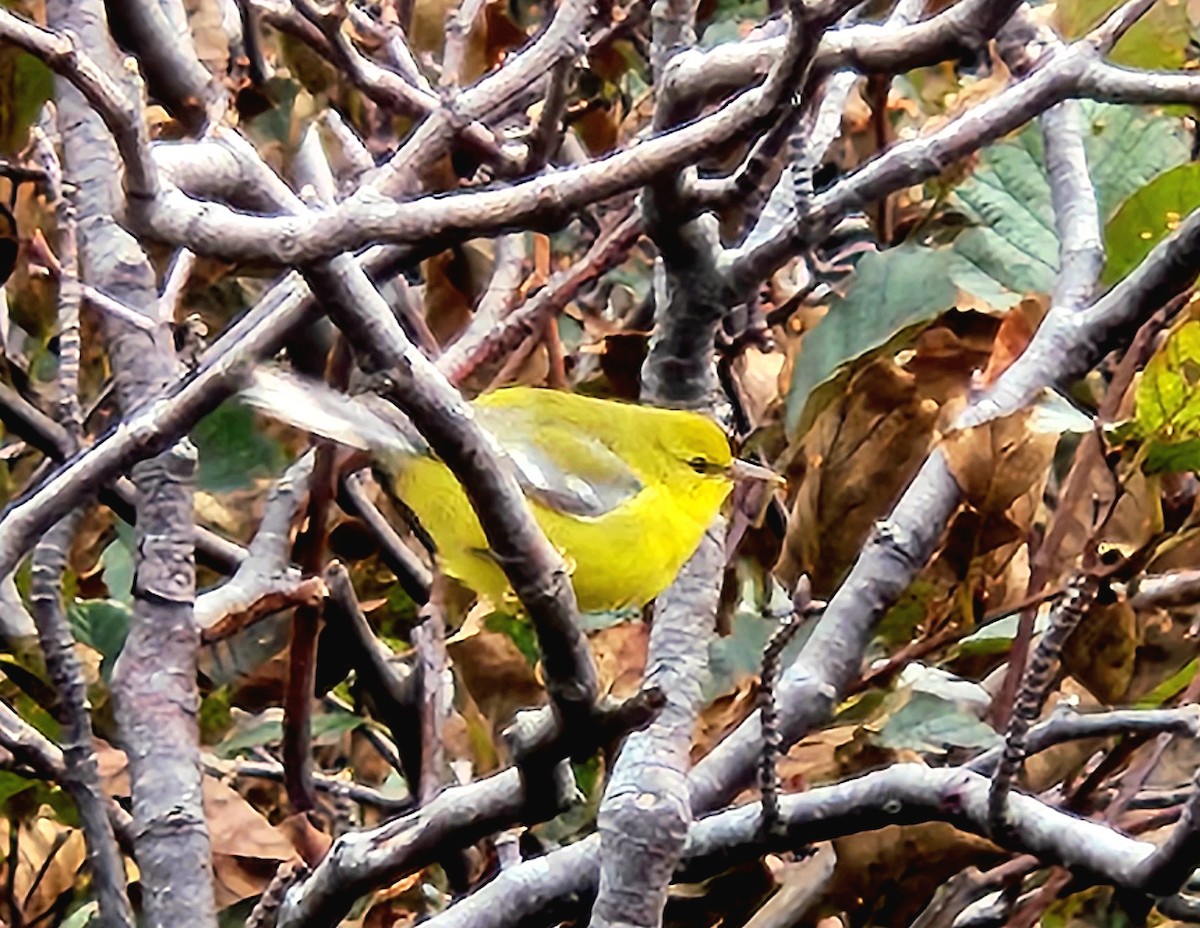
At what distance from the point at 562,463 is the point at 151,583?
0.63 m

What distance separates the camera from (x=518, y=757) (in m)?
1.01

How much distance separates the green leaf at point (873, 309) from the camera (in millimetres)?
1415

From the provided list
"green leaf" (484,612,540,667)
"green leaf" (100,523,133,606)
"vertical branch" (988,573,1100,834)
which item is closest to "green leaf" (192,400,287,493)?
"green leaf" (100,523,133,606)

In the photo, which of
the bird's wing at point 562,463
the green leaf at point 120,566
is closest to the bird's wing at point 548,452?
the bird's wing at point 562,463

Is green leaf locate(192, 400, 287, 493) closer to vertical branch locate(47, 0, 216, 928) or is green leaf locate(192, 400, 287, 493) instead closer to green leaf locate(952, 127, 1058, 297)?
vertical branch locate(47, 0, 216, 928)

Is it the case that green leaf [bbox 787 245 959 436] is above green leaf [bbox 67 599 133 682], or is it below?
above

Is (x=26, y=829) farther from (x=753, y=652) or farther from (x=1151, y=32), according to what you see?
(x=1151, y=32)

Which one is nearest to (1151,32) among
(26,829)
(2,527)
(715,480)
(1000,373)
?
(1000,373)

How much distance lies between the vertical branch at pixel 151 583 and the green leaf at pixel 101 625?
0.18 meters

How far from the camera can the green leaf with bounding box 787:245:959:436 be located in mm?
1415

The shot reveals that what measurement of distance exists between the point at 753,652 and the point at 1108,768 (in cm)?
34

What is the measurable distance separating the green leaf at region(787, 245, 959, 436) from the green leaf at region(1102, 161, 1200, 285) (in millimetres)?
134

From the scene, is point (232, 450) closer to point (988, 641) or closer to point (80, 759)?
point (80, 759)

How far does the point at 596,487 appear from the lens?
6.26 feet
